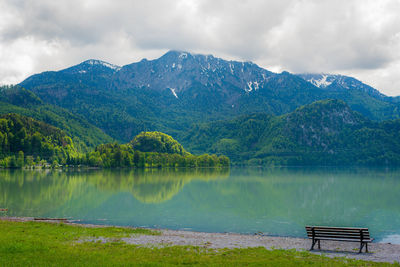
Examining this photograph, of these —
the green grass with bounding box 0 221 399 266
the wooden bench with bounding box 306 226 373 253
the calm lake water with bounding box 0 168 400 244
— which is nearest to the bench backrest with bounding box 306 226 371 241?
the wooden bench with bounding box 306 226 373 253

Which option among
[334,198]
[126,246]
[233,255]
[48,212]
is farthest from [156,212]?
[334,198]

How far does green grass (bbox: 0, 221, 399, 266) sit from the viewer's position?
19525mm

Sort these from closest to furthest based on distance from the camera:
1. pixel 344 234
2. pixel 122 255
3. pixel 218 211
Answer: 1. pixel 122 255
2. pixel 344 234
3. pixel 218 211

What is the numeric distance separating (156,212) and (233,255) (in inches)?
1385

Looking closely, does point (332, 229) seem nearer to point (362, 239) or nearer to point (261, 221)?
point (362, 239)

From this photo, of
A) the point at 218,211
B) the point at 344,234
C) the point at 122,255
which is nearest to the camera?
the point at 122,255

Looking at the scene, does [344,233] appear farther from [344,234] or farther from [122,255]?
[122,255]

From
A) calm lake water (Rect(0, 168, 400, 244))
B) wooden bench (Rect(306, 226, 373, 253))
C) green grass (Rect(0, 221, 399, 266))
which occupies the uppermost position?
wooden bench (Rect(306, 226, 373, 253))

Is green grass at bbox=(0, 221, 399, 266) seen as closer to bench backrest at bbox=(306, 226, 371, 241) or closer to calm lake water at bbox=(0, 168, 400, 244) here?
bench backrest at bbox=(306, 226, 371, 241)

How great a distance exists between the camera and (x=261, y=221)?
48.5 meters

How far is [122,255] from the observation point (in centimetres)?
2166

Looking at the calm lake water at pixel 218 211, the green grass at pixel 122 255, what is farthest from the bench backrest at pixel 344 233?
the calm lake water at pixel 218 211

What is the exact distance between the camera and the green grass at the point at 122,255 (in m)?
19.5

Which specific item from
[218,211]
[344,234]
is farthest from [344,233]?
[218,211]
